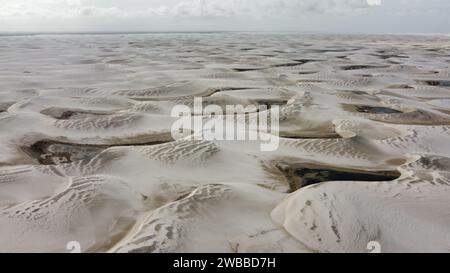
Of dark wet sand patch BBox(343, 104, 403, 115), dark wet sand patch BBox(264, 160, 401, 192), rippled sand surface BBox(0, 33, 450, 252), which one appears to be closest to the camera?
rippled sand surface BBox(0, 33, 450, 252)

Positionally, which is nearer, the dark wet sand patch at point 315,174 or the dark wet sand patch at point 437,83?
the dark wet sand patch at point 315,174

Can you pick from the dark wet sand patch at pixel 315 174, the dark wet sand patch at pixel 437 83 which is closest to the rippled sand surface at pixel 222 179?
the dark wet sand patch at pixel 315 174

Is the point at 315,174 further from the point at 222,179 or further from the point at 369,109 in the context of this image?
the point at 369,109

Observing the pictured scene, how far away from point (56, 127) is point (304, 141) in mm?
3270

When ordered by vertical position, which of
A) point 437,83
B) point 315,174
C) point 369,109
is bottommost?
point 315,174

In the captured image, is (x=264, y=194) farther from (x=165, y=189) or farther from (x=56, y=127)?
(x=56, y=127)

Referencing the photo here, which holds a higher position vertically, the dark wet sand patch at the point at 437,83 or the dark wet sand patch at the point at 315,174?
the dark wet sand patch at the point at 437,83

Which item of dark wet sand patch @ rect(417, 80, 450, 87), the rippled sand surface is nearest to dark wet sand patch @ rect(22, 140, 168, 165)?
the rippled sand surface

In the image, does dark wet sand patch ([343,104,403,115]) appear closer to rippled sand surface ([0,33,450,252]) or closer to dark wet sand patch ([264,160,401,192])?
rippled sand surface ([0,33,450,252])

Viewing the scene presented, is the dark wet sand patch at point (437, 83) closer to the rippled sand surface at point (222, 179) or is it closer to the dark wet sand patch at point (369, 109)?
the rippled sand surface at point (222, 179)

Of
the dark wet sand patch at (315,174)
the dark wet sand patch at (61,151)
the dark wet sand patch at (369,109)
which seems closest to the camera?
the dark wet sand patch at (315,174)

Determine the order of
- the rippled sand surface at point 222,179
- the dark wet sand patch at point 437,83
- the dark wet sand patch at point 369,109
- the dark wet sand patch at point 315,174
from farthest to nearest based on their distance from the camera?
the dark wet sand patch at point 437,83, the dark wet sand patch at point 369,109, the dark wet sand patch at point 315,174, the rippled sand surface at point 222,179

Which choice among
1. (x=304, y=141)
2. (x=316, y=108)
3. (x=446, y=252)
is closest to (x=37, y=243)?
(x=446, y=252)

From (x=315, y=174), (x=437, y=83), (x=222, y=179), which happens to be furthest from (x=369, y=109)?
(x=437, y=83)
